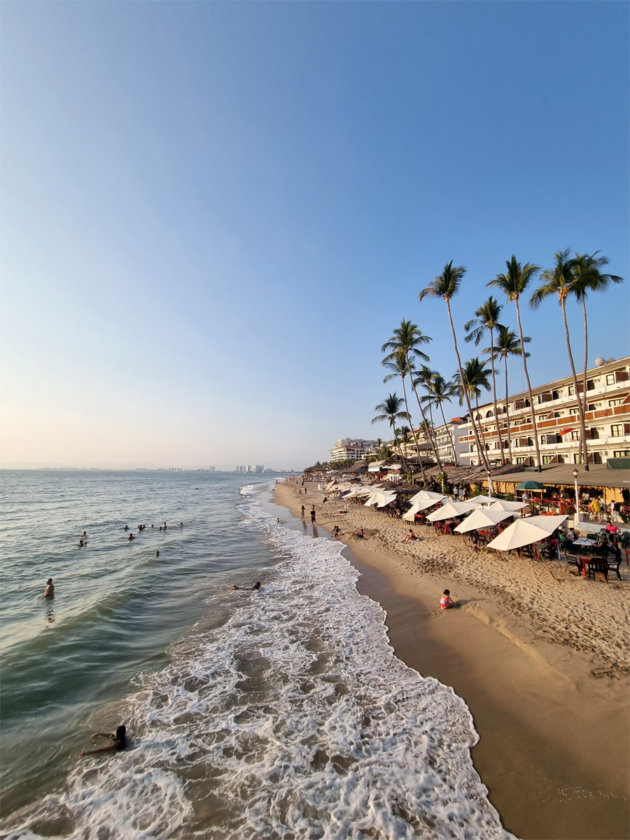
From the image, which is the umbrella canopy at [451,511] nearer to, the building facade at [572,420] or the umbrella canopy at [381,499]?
the umbrella canopy at [381,499]

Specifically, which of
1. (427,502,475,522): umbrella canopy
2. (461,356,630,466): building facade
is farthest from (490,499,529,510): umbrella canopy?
(461,356,630,466): building facade

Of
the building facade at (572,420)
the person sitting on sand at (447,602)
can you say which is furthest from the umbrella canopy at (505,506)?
the building facade at (572,420)

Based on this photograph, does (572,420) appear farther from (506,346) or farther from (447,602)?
(447,602)

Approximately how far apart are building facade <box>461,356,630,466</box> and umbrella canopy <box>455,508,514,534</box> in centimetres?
1264

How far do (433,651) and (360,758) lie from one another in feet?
12.0

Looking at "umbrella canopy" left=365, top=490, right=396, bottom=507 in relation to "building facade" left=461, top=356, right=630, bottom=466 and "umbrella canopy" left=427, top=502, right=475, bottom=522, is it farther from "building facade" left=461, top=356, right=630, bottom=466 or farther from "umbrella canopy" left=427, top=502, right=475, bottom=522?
"building facade" left=461, top=356, right=630, bottom=466

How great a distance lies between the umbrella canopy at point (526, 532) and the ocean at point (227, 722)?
4.66 metres

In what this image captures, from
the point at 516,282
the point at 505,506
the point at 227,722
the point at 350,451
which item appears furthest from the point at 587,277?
the point at 350,451

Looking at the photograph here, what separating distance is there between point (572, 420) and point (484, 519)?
18.6 m

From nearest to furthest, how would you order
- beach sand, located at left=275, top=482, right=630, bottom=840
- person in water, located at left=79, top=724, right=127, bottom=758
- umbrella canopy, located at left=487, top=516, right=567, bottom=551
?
beach sand, located at left=275, top=482, right=630, bottom=840 < person in water, located at left=79, top=724, right=127, bottom=758 < umbrella canopy, located at left=487, top=516, right=567, bottom=551

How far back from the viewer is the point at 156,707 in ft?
22.8

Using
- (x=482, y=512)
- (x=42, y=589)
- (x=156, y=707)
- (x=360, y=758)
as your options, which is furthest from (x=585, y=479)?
(x=42, y=589)

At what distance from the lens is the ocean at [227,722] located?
15.2ft

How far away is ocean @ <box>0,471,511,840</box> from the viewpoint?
15.2 ft
